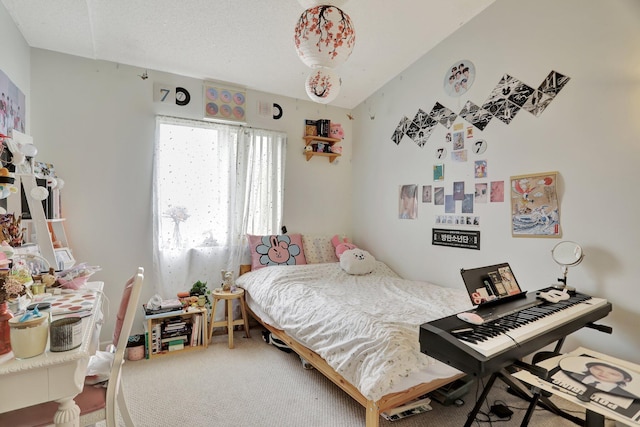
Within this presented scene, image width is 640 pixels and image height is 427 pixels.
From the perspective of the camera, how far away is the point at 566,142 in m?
2.09

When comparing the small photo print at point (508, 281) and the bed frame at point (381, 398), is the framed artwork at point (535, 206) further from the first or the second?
the bed frame at point (381, 398)

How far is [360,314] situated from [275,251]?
1.59 m

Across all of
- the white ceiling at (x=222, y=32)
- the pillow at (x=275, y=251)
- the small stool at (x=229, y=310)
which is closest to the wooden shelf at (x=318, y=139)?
the white ceiling at (x=222, y=32)

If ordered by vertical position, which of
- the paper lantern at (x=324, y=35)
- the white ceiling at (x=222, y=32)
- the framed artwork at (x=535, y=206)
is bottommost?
the framed artwork at (x=535, y=206)

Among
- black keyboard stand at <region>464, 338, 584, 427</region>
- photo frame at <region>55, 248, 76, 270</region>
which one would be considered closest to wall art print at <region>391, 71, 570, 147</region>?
black keyboard stand at <region>464, 338, 584, 427</region>

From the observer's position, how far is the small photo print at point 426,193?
2977 millimetres

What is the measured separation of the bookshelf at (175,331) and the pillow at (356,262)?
1388 millimetres

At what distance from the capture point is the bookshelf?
2645mm

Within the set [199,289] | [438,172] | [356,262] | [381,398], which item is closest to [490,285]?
[381,398]

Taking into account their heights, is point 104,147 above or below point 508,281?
above

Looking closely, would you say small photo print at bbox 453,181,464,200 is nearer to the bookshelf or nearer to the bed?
the bed

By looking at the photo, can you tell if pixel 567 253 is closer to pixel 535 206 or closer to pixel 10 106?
pixel 535 206

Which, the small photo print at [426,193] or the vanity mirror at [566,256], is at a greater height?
the small photo print at [426,193]

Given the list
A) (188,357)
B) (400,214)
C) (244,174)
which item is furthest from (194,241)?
(400,214)
